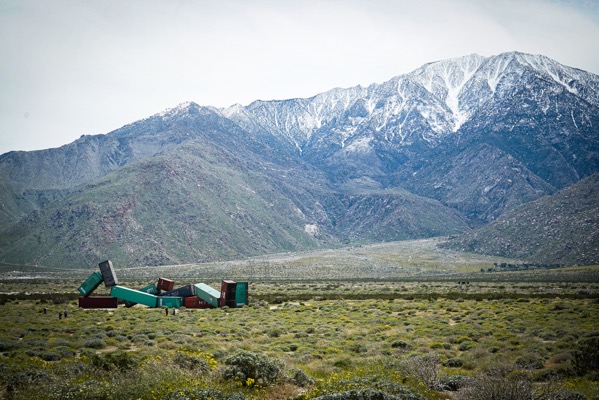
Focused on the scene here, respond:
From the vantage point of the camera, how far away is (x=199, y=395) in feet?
36.3

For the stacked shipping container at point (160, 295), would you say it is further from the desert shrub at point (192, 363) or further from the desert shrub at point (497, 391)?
the desert shrub at point (497, 391)

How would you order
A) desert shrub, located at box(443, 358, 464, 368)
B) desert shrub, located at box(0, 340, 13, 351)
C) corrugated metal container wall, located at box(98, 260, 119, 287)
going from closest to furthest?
desert shrub, located at box(443, 358, 464, 368) < desert shrub, located at box(0, 340, 13, 351) < corrugated metal container wall, located at box(98, 260, 119, 287)

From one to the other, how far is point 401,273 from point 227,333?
347 ft

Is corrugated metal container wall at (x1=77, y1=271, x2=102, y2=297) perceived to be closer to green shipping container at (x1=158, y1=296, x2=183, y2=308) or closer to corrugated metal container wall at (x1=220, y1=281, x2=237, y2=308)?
green shipping container at (x1=158, y1=296, x2=183, y2=308)

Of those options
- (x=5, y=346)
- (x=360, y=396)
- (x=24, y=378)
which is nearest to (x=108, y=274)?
(x=5, y=346)

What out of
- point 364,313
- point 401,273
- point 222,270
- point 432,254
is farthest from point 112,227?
point 364,313

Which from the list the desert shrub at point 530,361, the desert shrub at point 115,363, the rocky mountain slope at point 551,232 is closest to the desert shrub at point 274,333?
the desert shrub at point 115,363

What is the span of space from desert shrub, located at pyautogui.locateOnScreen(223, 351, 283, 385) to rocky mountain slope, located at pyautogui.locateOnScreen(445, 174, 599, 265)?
5097 inches

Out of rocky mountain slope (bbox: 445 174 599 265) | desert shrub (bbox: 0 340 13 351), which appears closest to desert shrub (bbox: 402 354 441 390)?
desert shrub (bbox: 0 340 13 351)

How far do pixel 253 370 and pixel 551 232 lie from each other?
514 ft

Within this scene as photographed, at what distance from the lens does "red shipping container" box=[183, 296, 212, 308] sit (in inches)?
1499

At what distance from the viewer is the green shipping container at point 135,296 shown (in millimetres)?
36000

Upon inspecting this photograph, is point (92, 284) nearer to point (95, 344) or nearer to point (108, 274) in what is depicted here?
point (108, 274)

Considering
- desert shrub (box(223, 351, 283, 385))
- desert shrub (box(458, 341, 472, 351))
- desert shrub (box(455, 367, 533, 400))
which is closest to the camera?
desert shrub (box(455, 367, 533, 400))
